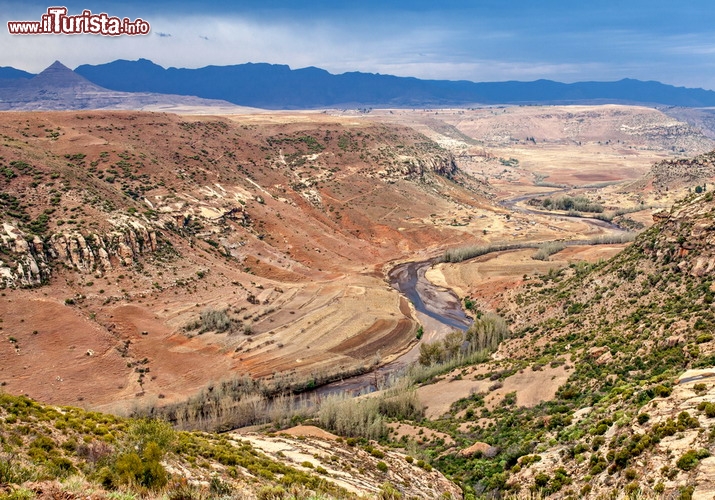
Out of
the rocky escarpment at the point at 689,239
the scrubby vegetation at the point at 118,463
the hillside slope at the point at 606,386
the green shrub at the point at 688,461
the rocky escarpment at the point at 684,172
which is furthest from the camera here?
the rocky escarpment at the point at 684,172

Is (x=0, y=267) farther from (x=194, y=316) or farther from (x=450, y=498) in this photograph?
(x=450, y=498)

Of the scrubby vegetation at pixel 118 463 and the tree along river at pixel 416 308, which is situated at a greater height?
the scrubby vegetation at pixel 118 463

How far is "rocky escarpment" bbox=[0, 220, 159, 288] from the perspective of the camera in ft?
180

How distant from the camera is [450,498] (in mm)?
23031

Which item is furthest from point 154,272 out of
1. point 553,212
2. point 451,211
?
point 553,212

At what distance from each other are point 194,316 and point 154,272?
9.31 metres

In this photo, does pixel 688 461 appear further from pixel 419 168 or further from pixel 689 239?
pixel 419 168

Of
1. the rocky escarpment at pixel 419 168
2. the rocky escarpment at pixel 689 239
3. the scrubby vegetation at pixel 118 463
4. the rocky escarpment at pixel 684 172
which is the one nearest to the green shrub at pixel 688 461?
the scrubby vegetation at pixel 118 463

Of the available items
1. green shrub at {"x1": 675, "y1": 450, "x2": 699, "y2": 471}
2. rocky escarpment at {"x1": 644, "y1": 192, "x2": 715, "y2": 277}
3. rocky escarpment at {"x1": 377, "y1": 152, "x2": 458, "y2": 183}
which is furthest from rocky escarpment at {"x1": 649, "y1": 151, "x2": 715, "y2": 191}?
green shrub at {"x1": 675, "y1": 450, "x2": 699, "y2": 471}

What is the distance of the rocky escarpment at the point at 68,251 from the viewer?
54.9 meters

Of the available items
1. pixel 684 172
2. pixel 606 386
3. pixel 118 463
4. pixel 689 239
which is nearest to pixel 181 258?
pixel 606 386

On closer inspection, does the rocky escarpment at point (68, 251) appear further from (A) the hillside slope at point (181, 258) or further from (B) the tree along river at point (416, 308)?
(B) the tree along river at point (416, 308)

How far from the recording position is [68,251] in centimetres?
5994

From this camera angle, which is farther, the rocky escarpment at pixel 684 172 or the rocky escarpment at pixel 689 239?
the rocky escarpment at pixel 684 172
